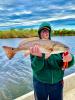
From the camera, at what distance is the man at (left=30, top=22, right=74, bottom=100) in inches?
62.7

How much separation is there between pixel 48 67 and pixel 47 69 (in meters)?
0.01

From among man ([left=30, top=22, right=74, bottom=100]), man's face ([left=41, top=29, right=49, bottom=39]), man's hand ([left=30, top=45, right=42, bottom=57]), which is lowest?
man ([left=30, top=22, right=74, bottom=100])

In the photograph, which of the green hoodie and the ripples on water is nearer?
the green hoodie

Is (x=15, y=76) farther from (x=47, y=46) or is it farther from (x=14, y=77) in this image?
(x=47, y=46)

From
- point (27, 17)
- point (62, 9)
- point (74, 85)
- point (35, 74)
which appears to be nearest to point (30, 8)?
point (27, 17)

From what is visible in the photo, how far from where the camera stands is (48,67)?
5.32 feet

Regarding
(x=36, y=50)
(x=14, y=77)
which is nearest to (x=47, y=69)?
(x=36, y=50)

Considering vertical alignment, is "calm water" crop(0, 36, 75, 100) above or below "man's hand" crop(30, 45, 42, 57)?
below

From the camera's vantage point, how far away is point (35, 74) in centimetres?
165

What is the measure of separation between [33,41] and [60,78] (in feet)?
0.98

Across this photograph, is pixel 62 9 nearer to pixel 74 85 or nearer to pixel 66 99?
pixel 74 85

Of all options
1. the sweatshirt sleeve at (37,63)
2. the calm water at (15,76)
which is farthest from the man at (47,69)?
the calm water at (15,76)

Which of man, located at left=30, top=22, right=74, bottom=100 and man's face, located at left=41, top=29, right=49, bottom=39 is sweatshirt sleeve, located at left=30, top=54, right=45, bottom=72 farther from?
man's face, located at left=41, top=29, right=49, bottom=39

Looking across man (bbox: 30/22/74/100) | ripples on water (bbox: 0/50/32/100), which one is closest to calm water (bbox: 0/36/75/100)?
ripples on water (bbox: 0/50/32/100)
